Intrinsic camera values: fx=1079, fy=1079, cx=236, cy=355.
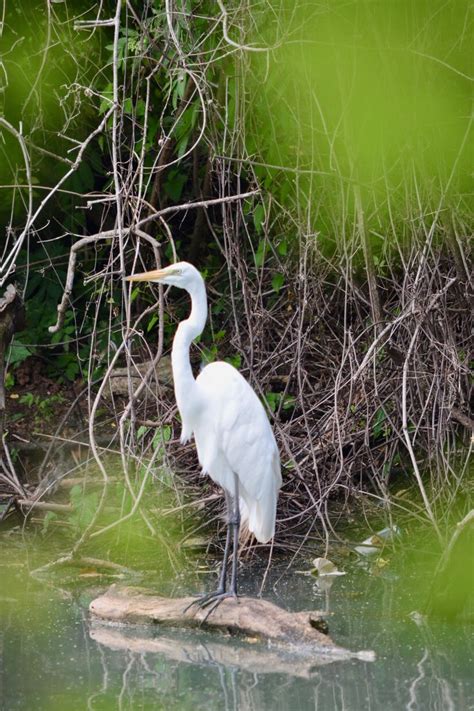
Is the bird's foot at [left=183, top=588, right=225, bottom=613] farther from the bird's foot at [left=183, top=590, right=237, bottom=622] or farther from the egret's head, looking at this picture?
the egret's head

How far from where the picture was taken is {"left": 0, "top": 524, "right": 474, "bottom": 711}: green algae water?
10.6 ft

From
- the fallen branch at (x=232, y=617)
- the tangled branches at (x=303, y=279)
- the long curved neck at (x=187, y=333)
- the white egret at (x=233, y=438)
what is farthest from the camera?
the tangled branches at (x=303, y=279)


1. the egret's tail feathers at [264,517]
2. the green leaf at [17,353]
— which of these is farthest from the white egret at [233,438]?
the green leaf at [17,353]

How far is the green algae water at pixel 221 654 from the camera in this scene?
3.24m

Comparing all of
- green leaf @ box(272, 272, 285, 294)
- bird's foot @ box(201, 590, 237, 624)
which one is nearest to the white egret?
bird's foot @ box(201, 590, 237, 624)

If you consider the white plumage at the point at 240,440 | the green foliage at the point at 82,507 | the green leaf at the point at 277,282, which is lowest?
the green foliage at the point at 82,507

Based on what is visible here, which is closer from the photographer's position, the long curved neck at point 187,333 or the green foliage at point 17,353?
the long curved neck at point 187,333

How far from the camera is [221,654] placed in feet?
11.9

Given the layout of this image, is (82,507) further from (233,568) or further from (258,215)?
(258,215)

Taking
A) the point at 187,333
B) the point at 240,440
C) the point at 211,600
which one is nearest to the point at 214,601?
the point at 211,600

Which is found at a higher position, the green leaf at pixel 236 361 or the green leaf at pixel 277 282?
the green leaf at pixel 277 282

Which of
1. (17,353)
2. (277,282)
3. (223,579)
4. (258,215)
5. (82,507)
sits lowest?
(82,507)

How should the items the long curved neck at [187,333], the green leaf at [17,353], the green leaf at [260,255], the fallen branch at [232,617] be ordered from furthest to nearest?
the green leaf at [17,353] < the green leaf at [260,255] < the long curved neck at [187,333] < the fallen branch at [232,617]

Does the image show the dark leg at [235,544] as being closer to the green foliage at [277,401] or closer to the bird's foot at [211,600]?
the bird's foot at [211,600]
